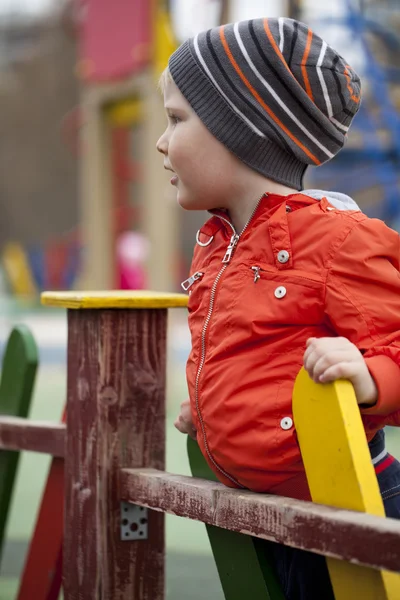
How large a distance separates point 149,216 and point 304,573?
15.3ft

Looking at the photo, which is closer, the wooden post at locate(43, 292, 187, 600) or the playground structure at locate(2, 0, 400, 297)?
the wooden post at locate(43, 292, 187, 600)

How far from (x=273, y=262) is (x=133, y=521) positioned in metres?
0.64

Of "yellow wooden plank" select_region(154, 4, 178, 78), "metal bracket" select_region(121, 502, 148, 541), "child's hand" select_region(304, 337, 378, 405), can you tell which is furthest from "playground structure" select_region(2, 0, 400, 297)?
"child's hand" select_region(304, 337, 378, 405)

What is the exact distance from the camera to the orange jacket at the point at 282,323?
144 centimetres

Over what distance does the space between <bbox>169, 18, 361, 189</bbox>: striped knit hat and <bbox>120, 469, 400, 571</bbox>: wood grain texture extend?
0.56m

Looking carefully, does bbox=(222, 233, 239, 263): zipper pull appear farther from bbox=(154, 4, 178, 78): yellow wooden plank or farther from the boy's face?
bbox=(154, 4, 178, 78): yellow wooden plank

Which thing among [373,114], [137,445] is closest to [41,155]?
[373,114]

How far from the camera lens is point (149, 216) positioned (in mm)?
6152

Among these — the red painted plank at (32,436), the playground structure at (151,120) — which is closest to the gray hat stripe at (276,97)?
the red painted plank at (32,436)

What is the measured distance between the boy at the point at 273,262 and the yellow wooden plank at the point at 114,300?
6.6 inches

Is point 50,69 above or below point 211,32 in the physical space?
above

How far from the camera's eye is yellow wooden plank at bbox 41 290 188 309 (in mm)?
1848

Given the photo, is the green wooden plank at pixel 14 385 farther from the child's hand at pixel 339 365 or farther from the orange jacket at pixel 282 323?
the child's hand at pixel 339 365

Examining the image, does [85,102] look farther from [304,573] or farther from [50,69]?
[50,69]
